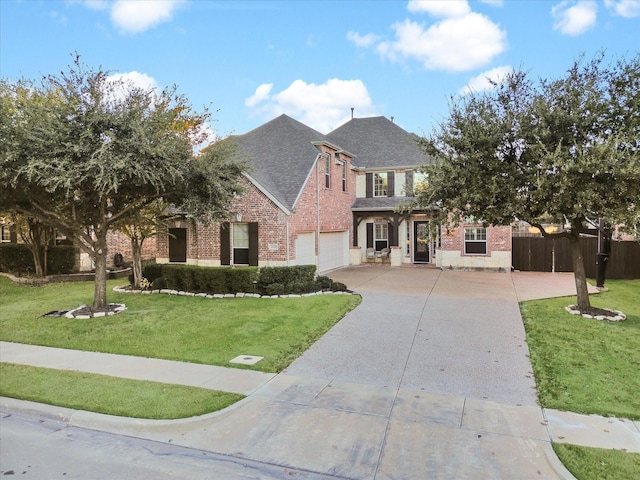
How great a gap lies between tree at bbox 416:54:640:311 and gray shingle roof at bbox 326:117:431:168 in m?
11.9

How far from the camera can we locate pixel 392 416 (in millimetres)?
5332

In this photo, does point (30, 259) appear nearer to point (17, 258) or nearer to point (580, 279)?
point (17, 258)

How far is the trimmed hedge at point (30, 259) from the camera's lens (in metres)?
20.1

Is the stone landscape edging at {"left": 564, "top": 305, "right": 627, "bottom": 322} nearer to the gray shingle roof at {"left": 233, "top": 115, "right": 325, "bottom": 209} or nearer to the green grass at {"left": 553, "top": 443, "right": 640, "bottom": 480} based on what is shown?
the green grass at {"left": 553, "top": 443, "right": 640, "bottom": 480}

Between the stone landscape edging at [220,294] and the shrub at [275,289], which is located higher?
the shrub at [275,289]

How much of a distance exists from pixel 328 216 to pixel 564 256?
444 inches

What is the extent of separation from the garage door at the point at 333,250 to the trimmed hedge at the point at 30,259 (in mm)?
11849

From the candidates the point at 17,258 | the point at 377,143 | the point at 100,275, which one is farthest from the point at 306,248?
the point at 17,258

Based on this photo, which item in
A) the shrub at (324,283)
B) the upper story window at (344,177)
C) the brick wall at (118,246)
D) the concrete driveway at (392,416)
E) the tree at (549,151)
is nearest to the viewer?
the concrete driveway at (392,416)

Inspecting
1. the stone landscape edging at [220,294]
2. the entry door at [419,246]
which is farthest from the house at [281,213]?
the entry door at [419,246]

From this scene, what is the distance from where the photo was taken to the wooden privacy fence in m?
18.5

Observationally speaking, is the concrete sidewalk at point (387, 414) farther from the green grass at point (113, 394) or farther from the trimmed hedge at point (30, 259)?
the trimmed hedge at point (30, 259)

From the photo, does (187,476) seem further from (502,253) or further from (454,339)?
(502,253)

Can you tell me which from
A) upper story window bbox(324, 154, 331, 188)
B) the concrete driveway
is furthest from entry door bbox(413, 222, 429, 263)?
the concrete driveway
